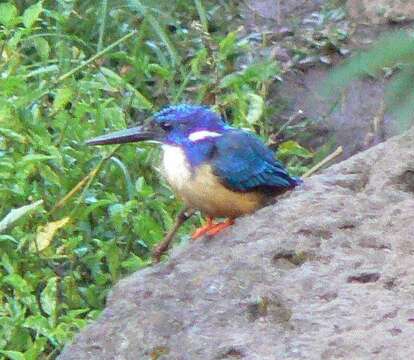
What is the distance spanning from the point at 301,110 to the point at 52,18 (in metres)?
1.41

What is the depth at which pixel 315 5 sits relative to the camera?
292 inches

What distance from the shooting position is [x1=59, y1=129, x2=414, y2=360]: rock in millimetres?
3145

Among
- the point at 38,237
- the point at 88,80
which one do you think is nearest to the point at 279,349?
the point at 38,237

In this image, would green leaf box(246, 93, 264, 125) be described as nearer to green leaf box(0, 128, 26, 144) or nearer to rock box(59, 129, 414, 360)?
green leaf box(0, 128, 26, 144)

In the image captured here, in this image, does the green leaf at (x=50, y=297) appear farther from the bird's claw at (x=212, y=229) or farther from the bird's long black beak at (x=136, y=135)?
the bird's claw at (x=212, y=229)

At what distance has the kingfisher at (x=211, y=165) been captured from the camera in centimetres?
394

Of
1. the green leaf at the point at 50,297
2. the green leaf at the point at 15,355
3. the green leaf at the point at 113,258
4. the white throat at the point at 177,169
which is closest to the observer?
the white throat at the point at 177,169

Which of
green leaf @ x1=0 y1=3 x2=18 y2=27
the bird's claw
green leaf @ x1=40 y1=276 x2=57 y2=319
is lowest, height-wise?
green leaf @ x1=40 y1=276 x2=57 y2=319

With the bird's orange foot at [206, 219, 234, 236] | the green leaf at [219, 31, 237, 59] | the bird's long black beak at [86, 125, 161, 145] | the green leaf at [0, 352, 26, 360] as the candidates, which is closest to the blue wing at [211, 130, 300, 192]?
the bird's orange foot at [206, 219, 234, 236]

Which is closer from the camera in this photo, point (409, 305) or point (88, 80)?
point (409, 305)

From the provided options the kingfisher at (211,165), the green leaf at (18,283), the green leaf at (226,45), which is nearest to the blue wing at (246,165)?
the kingfisher at (211,165)

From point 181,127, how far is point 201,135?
2.9 inches

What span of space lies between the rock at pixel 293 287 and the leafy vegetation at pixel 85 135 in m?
0.75

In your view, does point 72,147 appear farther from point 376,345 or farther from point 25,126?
point 376,345
